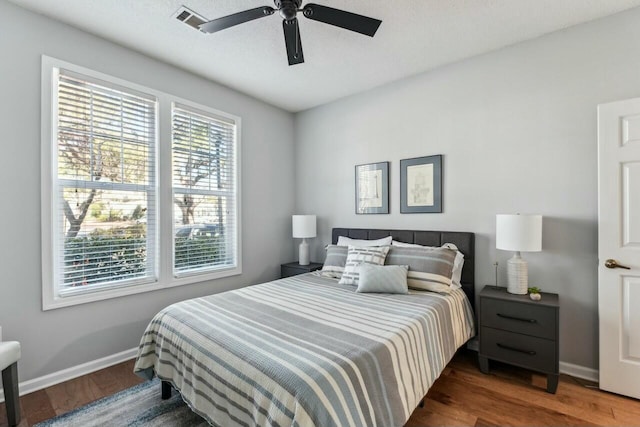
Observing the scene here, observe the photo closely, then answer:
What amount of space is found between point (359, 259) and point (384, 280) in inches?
15.6

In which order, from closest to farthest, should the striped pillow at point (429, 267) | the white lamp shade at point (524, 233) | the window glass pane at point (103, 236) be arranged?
the white lamp shade at point (524, 233) < the window glass pane at point (103, 236) < the striped pillow at point (429, 267)

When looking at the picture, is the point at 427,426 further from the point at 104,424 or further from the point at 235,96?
the point at 235,96

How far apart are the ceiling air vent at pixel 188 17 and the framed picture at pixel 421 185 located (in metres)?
2.27

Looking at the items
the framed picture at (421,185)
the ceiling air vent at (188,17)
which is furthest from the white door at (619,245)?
the ceiling air vent at (188,17)

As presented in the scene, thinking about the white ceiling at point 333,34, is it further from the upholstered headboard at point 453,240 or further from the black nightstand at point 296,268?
the black nightstand at point 296,268

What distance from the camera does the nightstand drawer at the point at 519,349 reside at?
2.15 meters

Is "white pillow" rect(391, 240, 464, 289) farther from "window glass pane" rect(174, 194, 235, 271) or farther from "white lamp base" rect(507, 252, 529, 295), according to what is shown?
"window glass pane" rect(174, 194, 235, 271)

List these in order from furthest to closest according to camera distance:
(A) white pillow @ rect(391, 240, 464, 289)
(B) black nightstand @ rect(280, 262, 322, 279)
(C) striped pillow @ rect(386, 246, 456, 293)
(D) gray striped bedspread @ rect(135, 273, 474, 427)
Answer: (B) black nightstand @ rect(280, 262, 322, 279), (A) white pillow @ rect(391, 240, 464, 289), (C) striped pillow @ rect(386, 246, 456, 293), (D) gray striped bedspread @ rect(135, 273, 474, 427)

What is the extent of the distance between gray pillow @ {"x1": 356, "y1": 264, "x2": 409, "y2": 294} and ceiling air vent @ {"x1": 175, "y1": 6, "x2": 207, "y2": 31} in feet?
7.80

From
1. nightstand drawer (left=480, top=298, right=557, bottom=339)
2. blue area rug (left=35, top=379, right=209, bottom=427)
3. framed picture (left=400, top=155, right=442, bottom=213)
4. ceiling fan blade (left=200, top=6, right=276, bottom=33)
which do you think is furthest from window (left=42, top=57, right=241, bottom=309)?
nightstand drawer (left=480, top=298, right=557, bottom=339)

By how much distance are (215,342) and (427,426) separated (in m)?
1.36

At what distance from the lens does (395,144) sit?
3357 millimetres

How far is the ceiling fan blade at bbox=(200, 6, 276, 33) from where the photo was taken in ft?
5.74

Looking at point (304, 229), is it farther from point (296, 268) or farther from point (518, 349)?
point (518, 349)
